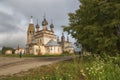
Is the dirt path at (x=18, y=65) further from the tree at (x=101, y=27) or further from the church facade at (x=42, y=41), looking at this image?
the church facade at (x=42, y=41)

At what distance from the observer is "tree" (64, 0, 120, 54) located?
79.3 feet

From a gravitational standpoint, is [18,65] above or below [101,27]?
below

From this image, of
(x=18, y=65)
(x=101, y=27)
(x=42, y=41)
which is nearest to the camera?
(x=18, y=65)

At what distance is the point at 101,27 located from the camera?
83.5ft

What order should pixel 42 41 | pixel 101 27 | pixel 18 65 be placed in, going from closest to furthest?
1. pixel 18 65
2. pixel 101 27
3. pixel 42 41

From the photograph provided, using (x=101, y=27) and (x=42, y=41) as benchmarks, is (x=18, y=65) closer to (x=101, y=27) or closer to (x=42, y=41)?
(x=101, y=27)

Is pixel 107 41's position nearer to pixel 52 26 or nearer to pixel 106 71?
pixel 106 71

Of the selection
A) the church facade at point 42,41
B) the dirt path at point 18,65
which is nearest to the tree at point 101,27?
the dirt path at point 18,65

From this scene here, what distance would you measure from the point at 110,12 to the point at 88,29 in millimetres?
2848

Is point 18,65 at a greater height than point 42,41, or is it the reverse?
point 42,41

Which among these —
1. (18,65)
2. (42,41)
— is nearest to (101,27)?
(18,65)

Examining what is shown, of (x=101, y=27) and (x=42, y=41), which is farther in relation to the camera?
(x=42, y=41)

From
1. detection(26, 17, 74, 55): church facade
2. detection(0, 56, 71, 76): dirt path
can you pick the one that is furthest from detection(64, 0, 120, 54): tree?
detection(26, 17, 74, 55): church facade

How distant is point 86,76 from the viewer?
7422 millimetres
